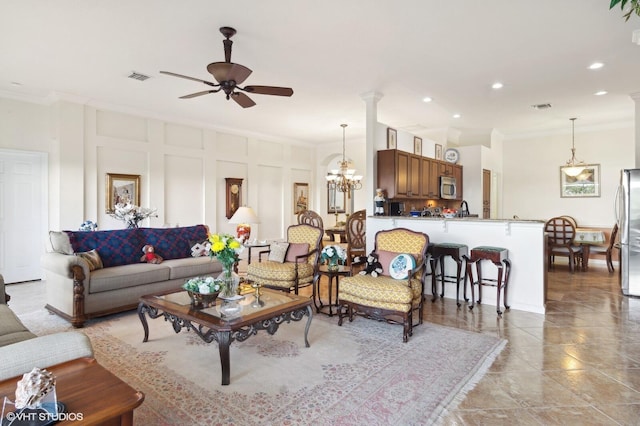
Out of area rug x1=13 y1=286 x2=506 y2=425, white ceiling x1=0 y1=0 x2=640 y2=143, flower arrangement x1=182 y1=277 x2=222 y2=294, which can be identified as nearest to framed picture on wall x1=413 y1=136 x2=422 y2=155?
white ceiling x1=0 y1=0 x2=640 y2=143

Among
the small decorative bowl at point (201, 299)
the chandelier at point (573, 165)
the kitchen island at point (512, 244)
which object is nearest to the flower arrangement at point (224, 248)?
the small decorative bowl at point (201, 299)

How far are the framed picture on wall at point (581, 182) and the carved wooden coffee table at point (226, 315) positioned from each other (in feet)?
24.8

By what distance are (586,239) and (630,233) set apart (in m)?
1.84

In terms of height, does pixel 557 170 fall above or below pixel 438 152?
below

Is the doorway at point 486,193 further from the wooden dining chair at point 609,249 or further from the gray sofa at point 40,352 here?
the gray sofa at point 40,352

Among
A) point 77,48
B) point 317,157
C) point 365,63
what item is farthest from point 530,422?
point 317,157

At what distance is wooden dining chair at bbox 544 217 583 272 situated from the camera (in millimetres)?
6676

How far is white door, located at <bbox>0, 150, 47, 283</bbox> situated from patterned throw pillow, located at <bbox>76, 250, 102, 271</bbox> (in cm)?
249

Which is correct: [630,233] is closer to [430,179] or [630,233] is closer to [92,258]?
[430,179]

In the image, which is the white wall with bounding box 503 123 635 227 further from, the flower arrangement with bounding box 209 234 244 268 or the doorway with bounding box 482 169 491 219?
the flower arrangement with bounding box 209 234 244 268

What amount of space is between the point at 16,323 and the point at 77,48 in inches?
122

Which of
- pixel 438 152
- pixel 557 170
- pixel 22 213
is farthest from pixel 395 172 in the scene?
pixel 22 213

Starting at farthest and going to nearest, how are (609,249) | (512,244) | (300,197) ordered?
(300,197) < (609,249) < (512,244)

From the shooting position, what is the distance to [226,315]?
272 cm
